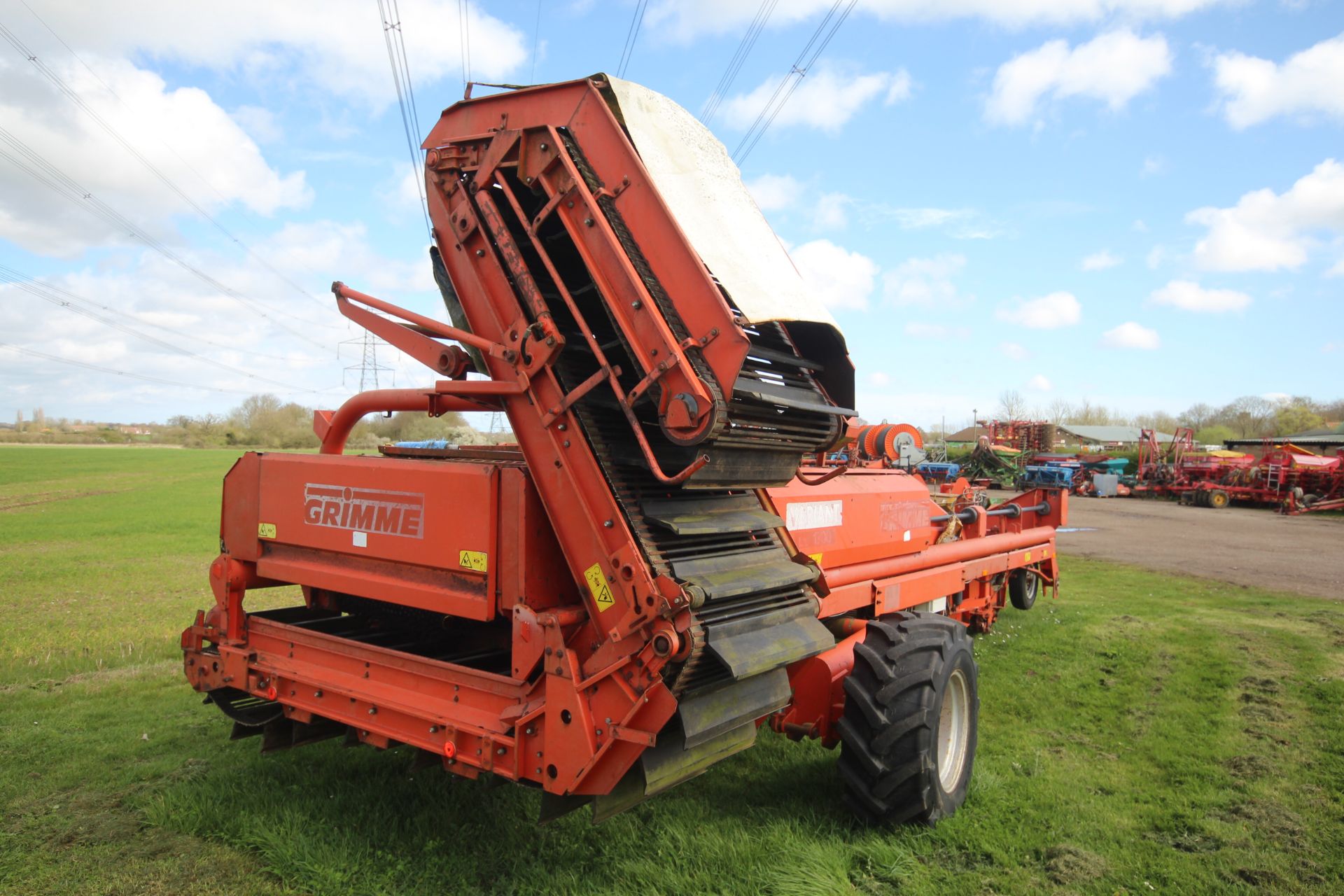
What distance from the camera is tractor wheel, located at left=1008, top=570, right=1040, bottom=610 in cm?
1002

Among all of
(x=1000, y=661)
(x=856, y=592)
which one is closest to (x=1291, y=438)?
(x=1000, y=661)

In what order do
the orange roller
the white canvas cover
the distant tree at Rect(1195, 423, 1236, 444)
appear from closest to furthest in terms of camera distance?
the white canvas cover, the orange roller, the distant tree at Rect(1195, 423, 1236, 444)

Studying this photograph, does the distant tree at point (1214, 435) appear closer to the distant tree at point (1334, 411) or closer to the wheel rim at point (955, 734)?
the distant tree at point (1334, 411)

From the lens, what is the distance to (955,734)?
4.66m

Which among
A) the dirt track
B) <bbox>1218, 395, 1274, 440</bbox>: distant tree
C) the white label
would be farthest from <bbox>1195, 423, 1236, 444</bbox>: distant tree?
the white label

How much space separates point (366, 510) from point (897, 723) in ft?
9.51

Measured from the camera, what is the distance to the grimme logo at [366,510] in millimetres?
4066

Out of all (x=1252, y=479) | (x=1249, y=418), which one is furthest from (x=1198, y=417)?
(x=1252, y=479)

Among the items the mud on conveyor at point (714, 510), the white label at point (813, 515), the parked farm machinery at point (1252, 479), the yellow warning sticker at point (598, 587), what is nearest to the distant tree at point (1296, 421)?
the parked farm machinery at point (1252, 479)

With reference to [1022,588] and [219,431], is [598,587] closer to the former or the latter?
[1022,588]

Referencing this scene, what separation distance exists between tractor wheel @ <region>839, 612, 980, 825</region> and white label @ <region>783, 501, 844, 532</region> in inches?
31.8

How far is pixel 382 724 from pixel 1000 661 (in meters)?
6.10

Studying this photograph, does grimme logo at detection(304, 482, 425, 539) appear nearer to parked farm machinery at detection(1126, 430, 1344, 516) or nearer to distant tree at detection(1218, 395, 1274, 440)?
parked farm machinery at detection(1126, 430, 1344, 516)

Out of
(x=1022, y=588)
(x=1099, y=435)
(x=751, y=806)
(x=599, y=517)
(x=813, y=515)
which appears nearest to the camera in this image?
(x=599, y=517)
